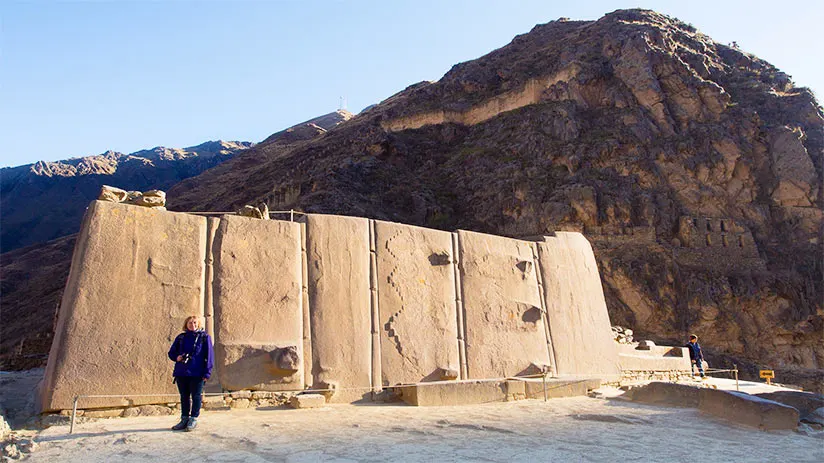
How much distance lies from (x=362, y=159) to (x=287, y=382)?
4294 cm

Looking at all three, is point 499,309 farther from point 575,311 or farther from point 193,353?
point 193,353

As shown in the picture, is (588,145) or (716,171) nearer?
(716,171)

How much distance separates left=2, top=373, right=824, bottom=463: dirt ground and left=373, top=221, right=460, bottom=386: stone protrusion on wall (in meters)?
1.02

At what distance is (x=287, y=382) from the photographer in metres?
6.80

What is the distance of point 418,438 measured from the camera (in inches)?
199

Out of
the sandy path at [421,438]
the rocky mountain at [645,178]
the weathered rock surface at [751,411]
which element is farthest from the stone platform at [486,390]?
the rocky mountain at [645,178]

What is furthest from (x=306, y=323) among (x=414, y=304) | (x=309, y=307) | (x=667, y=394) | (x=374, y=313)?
(x=667, y=394)

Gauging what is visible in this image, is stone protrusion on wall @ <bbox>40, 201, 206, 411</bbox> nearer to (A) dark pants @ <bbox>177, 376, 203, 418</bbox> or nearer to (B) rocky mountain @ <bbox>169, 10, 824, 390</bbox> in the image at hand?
(A) dark pants @ <bbox>177, 376, 203, 418</bbox>

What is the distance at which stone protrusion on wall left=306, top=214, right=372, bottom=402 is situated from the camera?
7.21 meters

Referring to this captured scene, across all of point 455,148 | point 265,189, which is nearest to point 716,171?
point 455,148

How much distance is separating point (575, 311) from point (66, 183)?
70740 mm

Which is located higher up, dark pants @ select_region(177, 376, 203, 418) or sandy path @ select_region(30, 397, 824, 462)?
dark pants @ select_region(177, 376, 203, 418)

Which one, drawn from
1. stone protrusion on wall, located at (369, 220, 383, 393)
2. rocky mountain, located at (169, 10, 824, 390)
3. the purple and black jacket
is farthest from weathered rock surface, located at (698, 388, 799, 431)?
rocky mountain, located at (169, 10, 824, 390)

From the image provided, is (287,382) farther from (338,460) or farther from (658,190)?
(658,190)
